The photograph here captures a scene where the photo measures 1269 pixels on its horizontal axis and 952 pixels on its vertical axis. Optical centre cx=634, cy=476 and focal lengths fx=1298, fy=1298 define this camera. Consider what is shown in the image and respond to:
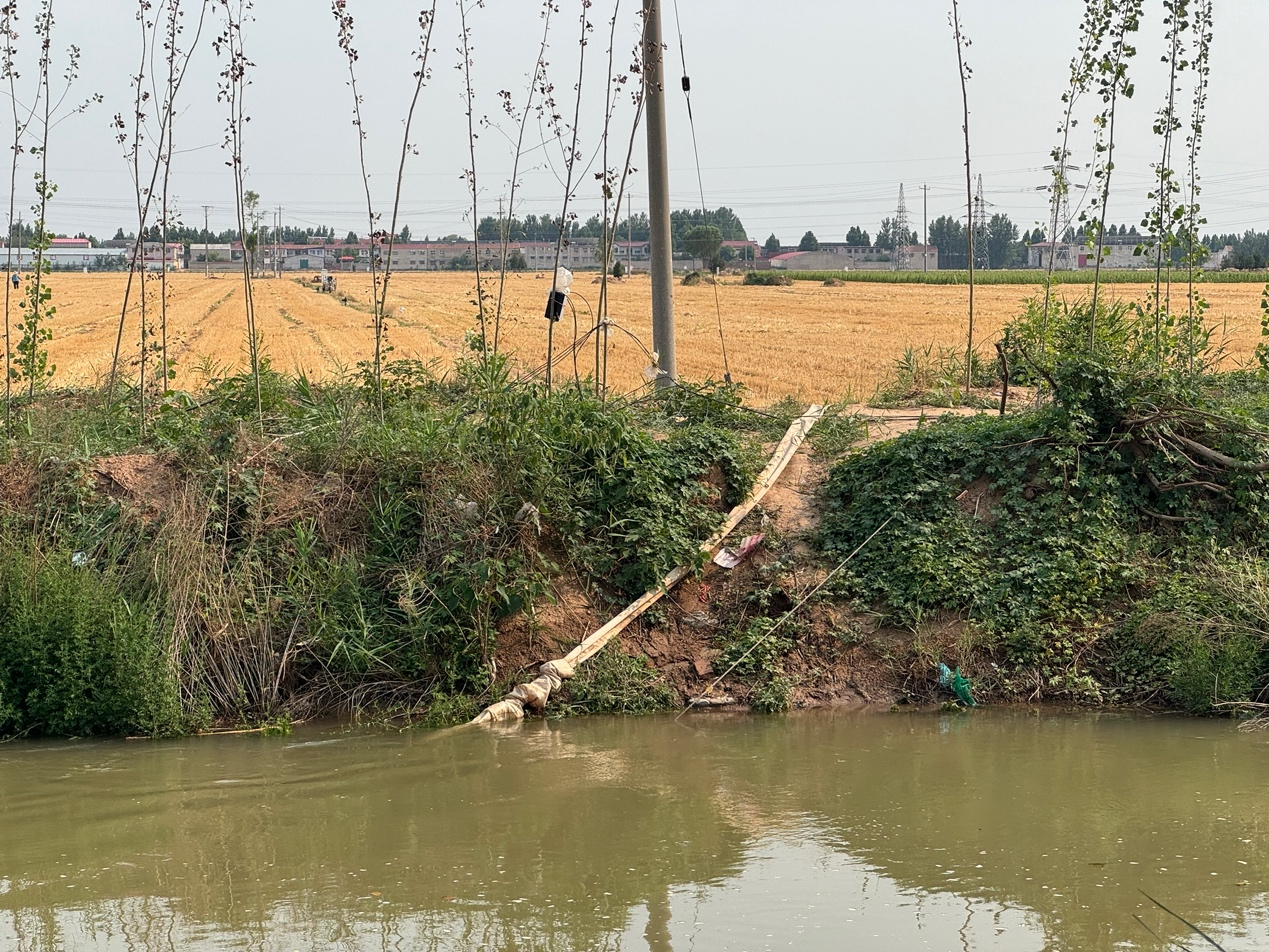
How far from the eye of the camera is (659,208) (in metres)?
11.9

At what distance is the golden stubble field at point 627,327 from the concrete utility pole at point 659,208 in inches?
51.9

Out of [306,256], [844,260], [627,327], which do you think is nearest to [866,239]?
[844,260]

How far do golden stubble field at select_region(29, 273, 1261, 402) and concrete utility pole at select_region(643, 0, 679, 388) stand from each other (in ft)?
4.32

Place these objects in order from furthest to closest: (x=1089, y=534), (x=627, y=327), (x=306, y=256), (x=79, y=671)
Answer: (x=306, y=256), (x=627, y=327), (x=1089, y=534), (x=79, y=671)

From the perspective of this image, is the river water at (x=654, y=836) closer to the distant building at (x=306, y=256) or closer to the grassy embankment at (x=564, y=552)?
the grassy embankment at (x=564, y=552)

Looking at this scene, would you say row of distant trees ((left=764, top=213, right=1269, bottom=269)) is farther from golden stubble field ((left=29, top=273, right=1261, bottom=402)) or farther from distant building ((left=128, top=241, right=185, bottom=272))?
distant building ((left=128, top=241, right=185, bottom=272))

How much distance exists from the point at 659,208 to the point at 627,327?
77.4 feet

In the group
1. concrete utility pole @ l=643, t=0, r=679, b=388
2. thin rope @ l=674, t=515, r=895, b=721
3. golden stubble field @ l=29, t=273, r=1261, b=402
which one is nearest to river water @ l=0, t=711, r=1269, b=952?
thin rope @ l=674, t=515, r=895, b=721

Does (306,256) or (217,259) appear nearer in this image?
(217,259)

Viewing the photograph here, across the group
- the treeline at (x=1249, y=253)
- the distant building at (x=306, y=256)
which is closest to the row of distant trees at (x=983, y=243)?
the treeline at (x=1249, y=253)

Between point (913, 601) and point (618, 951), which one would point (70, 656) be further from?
point (913, 601)

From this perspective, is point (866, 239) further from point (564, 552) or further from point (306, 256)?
point (564, 552)

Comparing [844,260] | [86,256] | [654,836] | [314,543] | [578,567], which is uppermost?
[844,260]

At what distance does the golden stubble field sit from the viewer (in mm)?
22688
